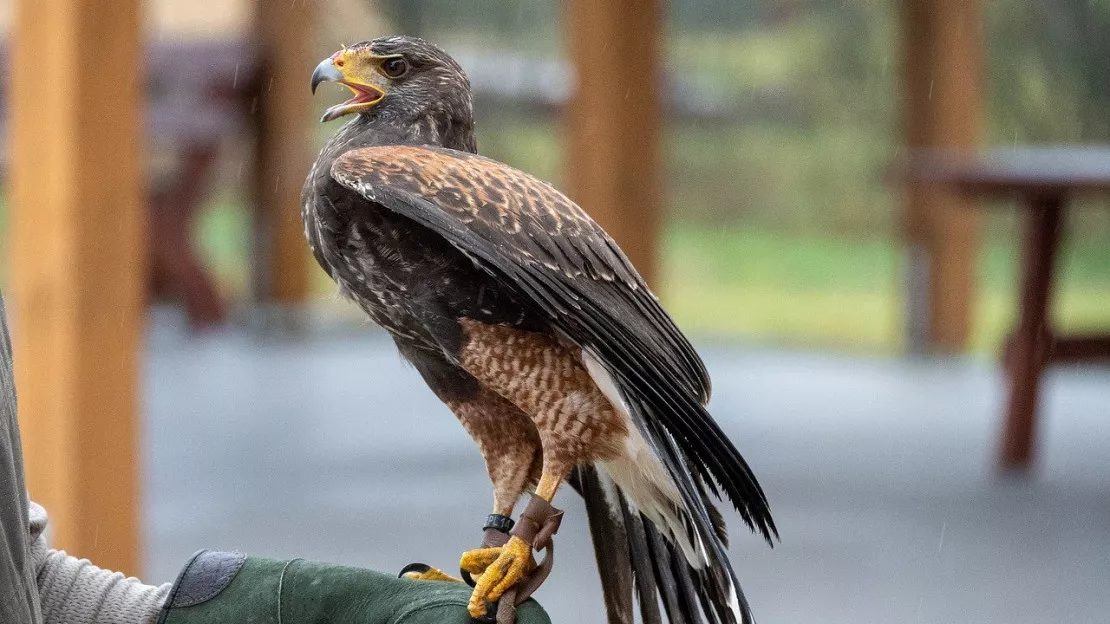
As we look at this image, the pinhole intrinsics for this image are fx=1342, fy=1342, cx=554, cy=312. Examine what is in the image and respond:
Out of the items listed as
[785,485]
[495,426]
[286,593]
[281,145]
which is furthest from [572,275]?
[281,145]

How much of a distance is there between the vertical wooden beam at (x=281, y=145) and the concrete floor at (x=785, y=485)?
1233 millimetres

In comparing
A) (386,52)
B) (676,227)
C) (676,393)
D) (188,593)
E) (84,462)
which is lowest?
(676,227)

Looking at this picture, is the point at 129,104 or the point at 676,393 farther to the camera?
the point at 129,104

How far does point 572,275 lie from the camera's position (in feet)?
3.50

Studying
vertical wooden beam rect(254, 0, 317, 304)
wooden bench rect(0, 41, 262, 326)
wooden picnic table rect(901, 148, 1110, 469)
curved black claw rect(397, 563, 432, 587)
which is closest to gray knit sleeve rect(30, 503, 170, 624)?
curved black claw rect(397, 563, 432, 587)

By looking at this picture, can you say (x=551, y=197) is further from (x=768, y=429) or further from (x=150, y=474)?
(x=768, y=429)

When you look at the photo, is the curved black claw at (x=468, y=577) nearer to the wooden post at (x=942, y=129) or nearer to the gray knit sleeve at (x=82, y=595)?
the gray knit sleeve at (x=82, y=595)

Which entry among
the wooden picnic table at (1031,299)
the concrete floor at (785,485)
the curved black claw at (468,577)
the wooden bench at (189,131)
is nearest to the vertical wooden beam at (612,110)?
the concrete floor at (785,485)

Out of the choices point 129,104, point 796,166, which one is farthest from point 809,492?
point 796,166

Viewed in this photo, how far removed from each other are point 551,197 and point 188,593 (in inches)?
20.7

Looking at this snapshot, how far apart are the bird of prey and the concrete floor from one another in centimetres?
179

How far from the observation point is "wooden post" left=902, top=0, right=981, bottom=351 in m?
6.27

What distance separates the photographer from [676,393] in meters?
1.07

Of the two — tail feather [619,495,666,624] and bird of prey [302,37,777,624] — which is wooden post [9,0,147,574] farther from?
tail feather [619,495,666,624]
